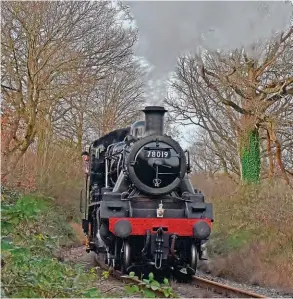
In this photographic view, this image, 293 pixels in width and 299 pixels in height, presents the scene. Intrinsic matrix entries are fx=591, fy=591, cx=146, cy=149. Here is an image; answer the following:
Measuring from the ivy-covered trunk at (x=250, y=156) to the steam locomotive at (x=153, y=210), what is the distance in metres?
8.15

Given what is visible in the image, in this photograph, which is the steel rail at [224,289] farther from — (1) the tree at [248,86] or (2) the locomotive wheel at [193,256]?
(1) the tree at [248,86]

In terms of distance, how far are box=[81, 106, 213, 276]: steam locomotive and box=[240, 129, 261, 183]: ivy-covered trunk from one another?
8148mm

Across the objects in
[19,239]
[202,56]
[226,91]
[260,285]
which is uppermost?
[202,56]

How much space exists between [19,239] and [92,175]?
684 centimetres

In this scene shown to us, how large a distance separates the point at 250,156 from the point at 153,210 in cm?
924

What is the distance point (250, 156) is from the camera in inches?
746

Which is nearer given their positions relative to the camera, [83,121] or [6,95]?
[6,95]

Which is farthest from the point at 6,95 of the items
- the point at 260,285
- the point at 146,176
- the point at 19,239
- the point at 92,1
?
the point at 19,239

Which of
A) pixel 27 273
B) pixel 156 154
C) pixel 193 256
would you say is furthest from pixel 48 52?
pixel 27 273

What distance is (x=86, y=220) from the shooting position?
1370cm

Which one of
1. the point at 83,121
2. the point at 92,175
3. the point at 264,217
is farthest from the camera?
the point at 83,121

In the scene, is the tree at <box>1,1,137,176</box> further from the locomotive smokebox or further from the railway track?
the railway track

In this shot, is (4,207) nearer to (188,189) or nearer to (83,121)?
(188,189)

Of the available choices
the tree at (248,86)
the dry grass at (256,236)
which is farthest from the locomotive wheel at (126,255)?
the tree at (248,86)
